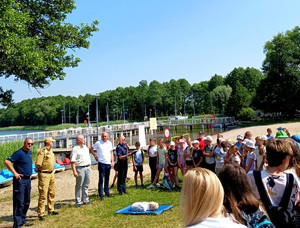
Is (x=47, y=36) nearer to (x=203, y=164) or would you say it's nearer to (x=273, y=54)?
(x=203, y=164)

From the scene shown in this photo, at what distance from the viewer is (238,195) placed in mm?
2068

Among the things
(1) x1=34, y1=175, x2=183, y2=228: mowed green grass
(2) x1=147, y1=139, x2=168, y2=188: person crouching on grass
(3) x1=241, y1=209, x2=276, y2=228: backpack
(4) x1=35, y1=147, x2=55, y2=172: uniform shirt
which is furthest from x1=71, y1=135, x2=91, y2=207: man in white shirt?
(3) x1=241, y1=209, x2=276, y2=228: backpack

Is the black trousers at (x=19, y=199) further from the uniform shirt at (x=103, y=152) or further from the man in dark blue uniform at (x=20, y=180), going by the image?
the uniform shirt at (x=103, y=152)

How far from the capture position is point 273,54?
1891 inches

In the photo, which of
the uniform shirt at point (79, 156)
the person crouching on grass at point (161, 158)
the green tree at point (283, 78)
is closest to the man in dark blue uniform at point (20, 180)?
A: the uniform shirt at point (79, 156)

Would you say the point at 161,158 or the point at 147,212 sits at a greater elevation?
the point at 161,158

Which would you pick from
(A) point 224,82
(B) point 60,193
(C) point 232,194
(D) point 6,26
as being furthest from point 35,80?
(A) point 224,82

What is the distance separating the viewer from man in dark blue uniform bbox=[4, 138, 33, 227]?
546 centimetres

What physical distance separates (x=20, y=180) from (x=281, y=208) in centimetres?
526

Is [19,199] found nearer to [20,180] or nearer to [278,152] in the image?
[20,180]

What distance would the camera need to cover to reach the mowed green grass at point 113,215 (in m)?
5.42

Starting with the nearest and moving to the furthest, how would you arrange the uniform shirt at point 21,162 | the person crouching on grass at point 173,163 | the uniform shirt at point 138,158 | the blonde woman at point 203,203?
1. the blonde woman at point 203,203
2. the uniform shirt at point 21,162
3. the person crouching on grass at point 173,163
4. the uniform shirt at point 138,158

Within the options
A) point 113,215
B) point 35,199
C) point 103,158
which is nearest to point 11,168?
point 113,215

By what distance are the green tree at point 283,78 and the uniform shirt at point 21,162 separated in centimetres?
4947
